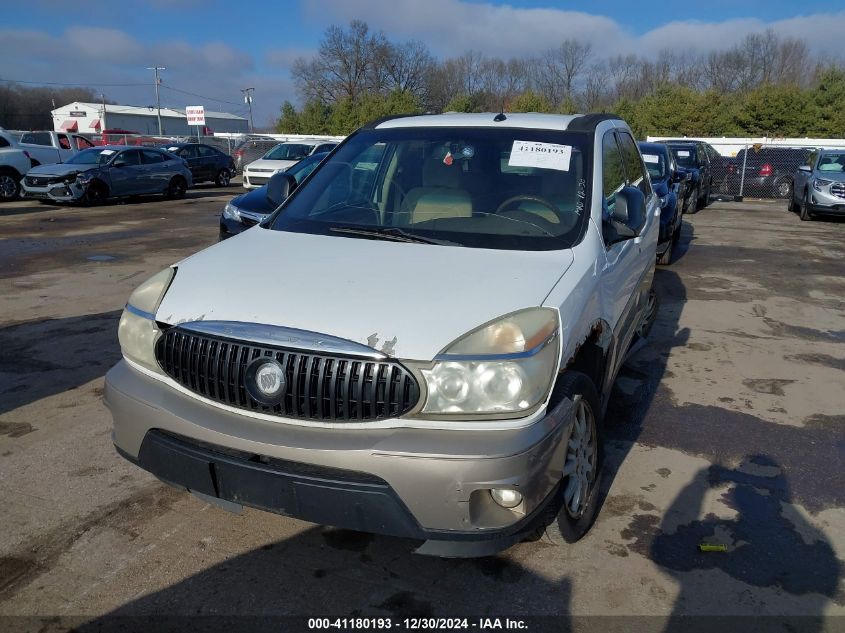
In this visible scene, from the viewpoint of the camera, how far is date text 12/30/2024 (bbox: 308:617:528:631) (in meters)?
2.59

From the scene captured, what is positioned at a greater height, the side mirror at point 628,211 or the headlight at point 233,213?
the side mirror at point 628,211

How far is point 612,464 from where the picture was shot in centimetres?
390

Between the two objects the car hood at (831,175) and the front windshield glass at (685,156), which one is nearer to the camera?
the car hood at (831,175)

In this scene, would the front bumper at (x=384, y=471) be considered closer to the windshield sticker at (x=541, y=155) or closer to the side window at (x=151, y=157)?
the windshield sticker at (x=541, y=155)

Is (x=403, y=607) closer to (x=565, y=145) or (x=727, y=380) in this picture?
(x=565, y=145)

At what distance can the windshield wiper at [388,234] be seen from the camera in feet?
11.0

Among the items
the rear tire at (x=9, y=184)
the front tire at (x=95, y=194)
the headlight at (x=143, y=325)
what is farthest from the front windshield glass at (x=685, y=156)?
the rear tire at (x=9, y=184)

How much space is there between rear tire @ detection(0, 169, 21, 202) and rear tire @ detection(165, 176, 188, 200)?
12.8 feet

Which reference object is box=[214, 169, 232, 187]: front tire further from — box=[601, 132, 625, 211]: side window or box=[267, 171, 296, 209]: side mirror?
box=[601, 132, 625, 211]: side window

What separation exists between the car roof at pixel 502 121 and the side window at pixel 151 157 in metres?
16.9

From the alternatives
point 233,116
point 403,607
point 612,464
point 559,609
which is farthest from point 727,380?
point 233,116

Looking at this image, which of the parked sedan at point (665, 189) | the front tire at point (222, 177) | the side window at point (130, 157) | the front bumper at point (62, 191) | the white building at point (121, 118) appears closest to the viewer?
the parked sedan at point (665, 189)

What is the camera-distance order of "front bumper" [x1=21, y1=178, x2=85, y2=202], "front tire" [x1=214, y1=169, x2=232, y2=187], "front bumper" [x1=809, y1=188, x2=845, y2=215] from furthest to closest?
"front tire" [x1=214, y1=169, x2=232, y2=187] < "front bumper" [x1=21, y1=178, x2=85, y2=202] < "front bumper" [x1=809, y1=188, x2=845, y2=215]

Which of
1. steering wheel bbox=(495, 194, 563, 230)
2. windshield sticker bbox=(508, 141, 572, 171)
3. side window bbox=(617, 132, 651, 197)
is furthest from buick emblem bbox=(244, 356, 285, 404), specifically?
side window bbox=(617, 132, 651, 197)
